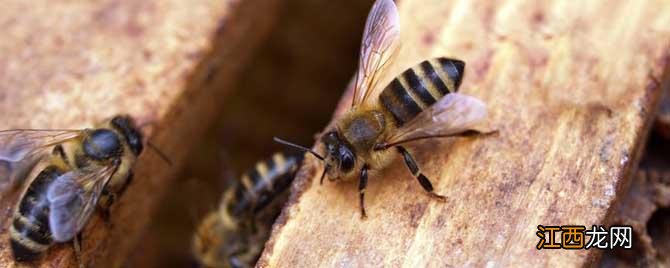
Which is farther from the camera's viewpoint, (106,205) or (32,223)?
(106,205)

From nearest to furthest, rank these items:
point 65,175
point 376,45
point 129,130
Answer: point 65,175 < point 129,130 < point 376,45

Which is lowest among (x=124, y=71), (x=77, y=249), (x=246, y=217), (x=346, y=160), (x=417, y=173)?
(x=246, y=217)

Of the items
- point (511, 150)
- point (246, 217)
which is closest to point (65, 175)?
point (246, 217)

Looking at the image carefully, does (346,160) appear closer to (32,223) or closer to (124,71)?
(124,71)

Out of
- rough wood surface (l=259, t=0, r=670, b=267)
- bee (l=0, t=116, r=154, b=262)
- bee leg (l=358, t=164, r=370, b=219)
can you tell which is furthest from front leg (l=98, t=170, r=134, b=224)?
bee leg (l=358, t=164, r=370, b=219)

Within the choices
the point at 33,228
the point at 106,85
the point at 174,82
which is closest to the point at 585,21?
the point at 174,82

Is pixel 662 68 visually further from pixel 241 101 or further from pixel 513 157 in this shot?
pixel 241 101
